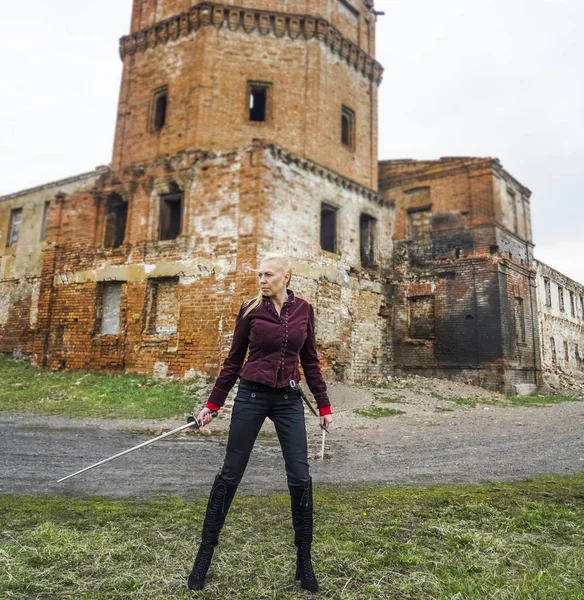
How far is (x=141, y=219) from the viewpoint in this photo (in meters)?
15.4

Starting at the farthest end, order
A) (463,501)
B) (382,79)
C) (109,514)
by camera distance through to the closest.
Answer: (382,79) → (463,501) → (109,514)

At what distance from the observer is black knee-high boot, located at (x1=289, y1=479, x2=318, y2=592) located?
2.64 m

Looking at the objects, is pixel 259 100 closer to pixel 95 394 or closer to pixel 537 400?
pixel 95 394

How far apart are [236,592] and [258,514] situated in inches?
52.8

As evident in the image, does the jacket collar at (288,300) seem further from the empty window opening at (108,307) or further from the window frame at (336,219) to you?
the empty window opening at (108,307)

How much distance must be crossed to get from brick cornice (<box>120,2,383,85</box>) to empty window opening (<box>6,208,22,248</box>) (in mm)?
8040

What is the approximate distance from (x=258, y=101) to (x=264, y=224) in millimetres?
6488

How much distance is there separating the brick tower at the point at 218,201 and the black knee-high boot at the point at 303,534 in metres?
10.2

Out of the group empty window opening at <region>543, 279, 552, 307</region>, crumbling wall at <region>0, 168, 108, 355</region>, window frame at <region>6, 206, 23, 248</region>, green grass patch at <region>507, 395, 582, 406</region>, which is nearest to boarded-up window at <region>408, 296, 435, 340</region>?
green grass patch at <region>507, 395, 582, 406</region>

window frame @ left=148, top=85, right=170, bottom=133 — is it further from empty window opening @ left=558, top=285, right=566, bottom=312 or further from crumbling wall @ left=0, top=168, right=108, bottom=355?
empty window opening @ left=558, top=285, right=566, bottom=312

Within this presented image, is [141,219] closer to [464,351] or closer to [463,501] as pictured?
[464,351]

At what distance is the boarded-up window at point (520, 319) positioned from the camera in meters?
17.5

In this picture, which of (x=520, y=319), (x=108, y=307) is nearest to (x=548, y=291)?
(x=520, y=319)

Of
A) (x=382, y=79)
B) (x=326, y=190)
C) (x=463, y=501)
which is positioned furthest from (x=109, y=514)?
(x=382, y=79)
